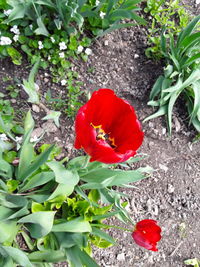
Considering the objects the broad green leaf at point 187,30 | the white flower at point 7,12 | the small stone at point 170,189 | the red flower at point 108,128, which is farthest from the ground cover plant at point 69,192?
the broad green leaf at point 187,30

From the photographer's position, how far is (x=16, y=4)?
1.93m

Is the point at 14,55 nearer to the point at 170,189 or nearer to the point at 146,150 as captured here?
the point at 146,150

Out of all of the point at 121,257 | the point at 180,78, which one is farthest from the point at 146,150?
the point at 121,257

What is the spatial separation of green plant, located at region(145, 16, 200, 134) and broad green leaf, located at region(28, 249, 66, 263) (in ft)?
3.35

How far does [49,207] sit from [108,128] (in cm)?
54

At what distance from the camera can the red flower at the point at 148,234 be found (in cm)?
146

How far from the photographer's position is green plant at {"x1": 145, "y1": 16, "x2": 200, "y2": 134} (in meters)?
2.15

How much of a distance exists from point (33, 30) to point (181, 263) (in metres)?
1.74

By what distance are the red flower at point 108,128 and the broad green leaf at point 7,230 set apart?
0.52 metres

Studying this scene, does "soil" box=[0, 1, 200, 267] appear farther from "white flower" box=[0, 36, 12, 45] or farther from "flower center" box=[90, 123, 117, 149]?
"flower center" box=[90, 123, 117, 149]

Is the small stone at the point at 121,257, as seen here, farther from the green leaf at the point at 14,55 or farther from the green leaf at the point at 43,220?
the green leaf at the point at 14,55

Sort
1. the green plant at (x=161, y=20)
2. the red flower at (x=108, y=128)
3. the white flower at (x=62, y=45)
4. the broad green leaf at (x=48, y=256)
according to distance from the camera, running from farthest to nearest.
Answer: the green plant at (x=161, y=20)
the white flower at (x=62, y=45)
the broad green leaf at (x=48, y=256)
the red flower at (x=108, y=128)

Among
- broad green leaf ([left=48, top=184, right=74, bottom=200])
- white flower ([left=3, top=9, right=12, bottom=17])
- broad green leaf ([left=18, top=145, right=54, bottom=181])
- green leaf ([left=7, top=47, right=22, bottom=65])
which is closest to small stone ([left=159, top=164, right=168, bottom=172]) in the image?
broad green leaf ([left=48, top=184, right=74, bottom=200])

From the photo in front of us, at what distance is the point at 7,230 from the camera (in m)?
1.46
